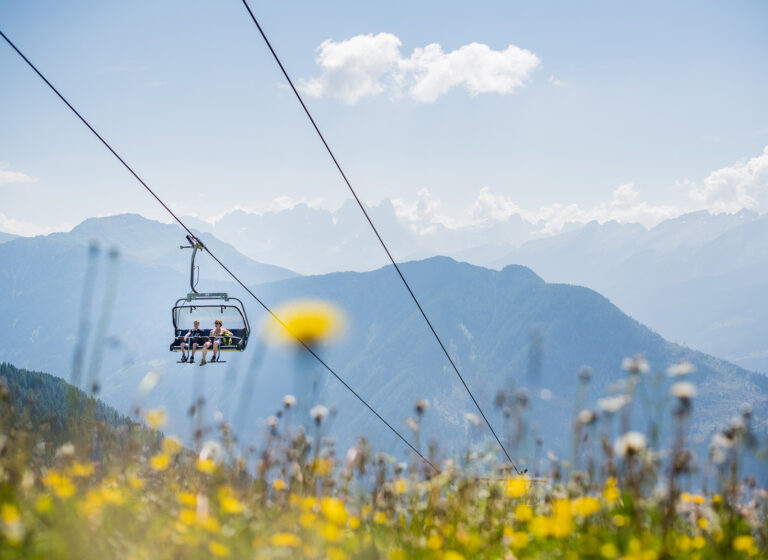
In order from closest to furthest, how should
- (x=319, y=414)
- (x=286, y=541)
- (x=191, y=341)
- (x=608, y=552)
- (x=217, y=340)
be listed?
(x=286, y=541) < (x=608, y=552) < (x=319, y=414) < (x=217, y=340) < (x=191, y=341)

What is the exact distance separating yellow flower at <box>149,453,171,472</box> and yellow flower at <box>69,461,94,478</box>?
466 millimetres

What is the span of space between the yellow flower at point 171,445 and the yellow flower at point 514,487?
278 centimetres

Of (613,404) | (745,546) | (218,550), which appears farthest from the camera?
(745,546)

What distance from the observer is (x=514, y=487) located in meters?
5.36

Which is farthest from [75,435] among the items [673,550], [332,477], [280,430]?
[673,550]

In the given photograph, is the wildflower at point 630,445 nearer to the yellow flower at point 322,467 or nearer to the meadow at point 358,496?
the meadow at point 358,496

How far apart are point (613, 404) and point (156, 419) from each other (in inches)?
142

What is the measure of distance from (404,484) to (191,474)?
6.29ft

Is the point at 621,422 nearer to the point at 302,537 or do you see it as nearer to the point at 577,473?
the point at 577,473

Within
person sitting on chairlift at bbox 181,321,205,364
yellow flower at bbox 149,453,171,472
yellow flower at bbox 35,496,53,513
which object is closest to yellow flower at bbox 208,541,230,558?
yellow flower at bbox 35,496,53,513

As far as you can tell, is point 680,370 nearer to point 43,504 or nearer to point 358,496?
point 358,496

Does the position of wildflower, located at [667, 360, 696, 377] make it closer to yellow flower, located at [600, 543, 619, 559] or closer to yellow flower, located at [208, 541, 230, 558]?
yellow flower, located at [600, 543, 619, 559]

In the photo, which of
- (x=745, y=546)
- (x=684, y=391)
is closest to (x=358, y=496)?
(x=745, y=546)

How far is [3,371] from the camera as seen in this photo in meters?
124
